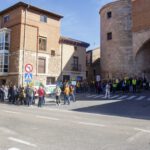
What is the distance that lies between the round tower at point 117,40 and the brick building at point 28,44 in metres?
7.53

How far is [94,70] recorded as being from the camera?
4550 centimetres

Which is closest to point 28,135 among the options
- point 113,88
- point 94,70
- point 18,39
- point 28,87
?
point 28,87

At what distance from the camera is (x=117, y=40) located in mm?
37562

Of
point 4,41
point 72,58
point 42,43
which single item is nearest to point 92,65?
point 72,58

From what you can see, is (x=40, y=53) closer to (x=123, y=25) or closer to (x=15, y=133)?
(x=123, y=25)

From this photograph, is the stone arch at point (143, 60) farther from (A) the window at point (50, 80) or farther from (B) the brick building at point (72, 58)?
(A) the window at point (50, 80)

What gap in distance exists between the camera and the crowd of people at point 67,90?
63.9 ft

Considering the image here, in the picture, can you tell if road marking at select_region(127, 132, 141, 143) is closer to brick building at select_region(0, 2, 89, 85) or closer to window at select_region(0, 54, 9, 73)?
brick building at select_region(0, 2, 89, 85)

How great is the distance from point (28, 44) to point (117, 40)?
1296 centimetres

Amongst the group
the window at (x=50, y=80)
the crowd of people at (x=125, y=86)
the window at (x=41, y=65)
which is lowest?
the crowd of people at (x=125, y=86)

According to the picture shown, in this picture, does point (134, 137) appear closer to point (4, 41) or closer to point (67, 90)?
point (67, 90)

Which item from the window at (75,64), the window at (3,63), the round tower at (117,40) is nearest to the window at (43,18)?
the window at (3,63)

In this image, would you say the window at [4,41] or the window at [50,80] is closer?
the window at [4,41]

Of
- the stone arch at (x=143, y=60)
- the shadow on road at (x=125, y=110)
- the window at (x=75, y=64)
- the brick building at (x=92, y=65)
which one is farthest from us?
the brick building at (x=92, y=65)
